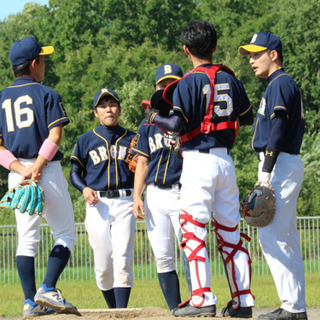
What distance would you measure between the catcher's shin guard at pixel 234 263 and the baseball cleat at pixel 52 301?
4.84 feet

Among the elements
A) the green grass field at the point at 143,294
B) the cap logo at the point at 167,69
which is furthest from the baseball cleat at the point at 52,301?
the green grass field at the point at 143,294

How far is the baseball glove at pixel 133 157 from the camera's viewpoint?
850 cm

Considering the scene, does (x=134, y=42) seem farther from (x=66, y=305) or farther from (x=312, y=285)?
(x=66, y=305)

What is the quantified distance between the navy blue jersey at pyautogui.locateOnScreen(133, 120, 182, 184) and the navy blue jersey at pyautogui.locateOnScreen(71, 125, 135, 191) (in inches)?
13.1

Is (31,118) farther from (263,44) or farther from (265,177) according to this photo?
(263,44)

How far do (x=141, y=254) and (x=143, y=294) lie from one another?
19.4 feet

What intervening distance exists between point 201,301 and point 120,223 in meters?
2.63

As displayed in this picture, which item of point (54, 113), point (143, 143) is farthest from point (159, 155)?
point (54, 113)

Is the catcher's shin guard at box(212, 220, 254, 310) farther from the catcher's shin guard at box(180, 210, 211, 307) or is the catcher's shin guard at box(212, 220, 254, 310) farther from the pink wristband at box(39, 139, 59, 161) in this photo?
the pink wristband at box(39, 139, 59, 161)

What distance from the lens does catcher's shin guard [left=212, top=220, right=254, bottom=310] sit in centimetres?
622

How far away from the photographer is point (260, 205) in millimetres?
6805

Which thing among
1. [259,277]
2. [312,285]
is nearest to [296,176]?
[312,285]

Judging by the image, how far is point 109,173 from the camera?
8.57 metres

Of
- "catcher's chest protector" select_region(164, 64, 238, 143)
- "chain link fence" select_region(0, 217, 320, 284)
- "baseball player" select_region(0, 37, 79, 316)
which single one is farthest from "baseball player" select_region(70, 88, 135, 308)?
"chain link fence" select_region(0, 217, 320, 284)
